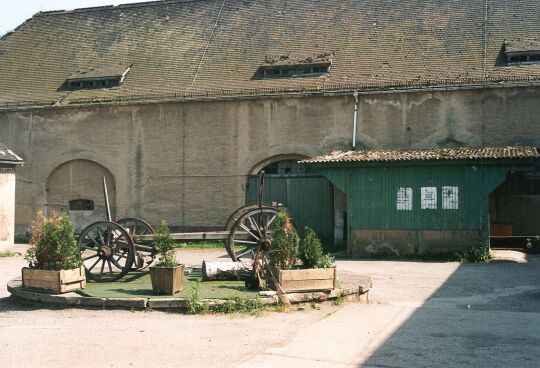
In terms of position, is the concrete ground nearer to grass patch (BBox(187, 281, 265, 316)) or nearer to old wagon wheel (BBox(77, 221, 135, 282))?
grass patch (BBox(187, 281, 265, 316))

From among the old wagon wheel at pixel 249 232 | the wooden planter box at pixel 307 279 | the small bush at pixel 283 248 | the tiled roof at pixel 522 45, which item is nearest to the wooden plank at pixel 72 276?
the old wagon wheel at pixel 249 232

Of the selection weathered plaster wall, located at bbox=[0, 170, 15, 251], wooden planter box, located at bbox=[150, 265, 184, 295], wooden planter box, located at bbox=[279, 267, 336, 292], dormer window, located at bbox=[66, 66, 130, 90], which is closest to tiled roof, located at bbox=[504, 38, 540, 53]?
wooden planter box, located at bbox=[279, 267, 336, 292]

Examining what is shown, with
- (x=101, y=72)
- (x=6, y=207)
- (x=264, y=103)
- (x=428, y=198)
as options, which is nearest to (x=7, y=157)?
(x=6, y=207)

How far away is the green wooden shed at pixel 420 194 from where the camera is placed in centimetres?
1614

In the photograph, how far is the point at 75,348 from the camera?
6.77m

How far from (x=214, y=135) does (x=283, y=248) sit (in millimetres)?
12785

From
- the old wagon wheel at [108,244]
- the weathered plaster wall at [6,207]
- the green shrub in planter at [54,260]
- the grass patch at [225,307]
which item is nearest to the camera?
the grass patch at [225,307]

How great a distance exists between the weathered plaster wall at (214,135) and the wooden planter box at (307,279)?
452 inches

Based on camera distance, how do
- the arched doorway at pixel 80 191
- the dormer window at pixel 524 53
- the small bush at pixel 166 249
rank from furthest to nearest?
1. the arched doorway at pixel 80 191
2. the dormer window at pixel 524 53
3. the small bush at pixel 166 249

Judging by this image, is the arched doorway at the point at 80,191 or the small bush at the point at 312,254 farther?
the arched doorway at the point at 80,191

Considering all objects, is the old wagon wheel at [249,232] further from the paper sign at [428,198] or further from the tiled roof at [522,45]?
the tiled roof at [522,45]

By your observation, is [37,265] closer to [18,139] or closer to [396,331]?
[396,331]

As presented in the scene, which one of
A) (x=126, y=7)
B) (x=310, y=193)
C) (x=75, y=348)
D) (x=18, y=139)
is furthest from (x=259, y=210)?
(x=126, y=7)

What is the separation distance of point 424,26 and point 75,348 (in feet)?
61.2
